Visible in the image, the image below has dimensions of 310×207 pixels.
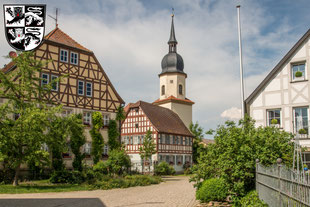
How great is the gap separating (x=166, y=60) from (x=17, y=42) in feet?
146

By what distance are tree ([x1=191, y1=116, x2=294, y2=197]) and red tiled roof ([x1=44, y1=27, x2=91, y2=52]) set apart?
1851 cm

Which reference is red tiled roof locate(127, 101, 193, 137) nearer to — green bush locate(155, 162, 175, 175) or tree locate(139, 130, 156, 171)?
tree locate(139, 130, 156, 171)

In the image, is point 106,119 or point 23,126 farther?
point 106,119

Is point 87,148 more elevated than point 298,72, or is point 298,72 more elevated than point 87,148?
point 298,72

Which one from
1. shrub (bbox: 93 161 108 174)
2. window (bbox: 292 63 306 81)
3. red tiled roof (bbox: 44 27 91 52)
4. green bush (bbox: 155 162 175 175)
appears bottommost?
green bush (bbox: 155 162 175 175)

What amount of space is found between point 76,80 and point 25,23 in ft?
50.9

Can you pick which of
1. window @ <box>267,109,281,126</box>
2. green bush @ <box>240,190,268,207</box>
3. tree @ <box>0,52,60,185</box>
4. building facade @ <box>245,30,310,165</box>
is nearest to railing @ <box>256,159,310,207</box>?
green bush @ <box>240,190,268,207</box>

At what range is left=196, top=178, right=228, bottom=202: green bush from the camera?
13102 mm

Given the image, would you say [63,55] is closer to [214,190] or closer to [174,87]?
[214,190]

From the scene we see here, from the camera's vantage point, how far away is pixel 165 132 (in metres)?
40.7

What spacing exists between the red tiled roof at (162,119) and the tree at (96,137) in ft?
39.3

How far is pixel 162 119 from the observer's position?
44.2 meters

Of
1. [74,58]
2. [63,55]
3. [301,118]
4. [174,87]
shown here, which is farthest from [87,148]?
[174,87]

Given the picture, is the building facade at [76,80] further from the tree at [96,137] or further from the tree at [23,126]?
the tree at [23,126]
